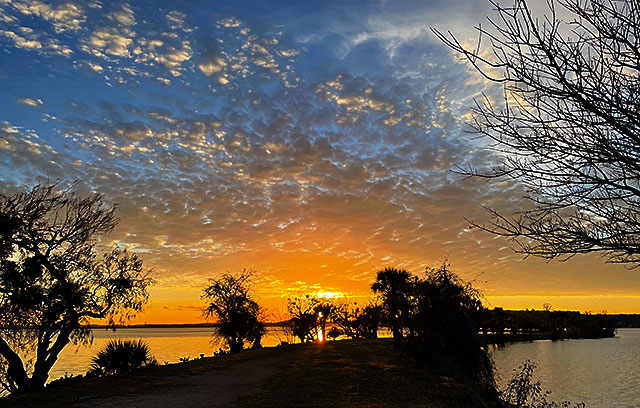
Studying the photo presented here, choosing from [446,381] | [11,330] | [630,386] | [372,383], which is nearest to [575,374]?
[630,386]

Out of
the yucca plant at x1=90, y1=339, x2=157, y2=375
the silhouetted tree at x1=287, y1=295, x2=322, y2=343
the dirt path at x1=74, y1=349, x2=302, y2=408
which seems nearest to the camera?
the dirt path at x1=74, y1=349, x2=302, y2=408

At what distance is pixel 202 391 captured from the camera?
14742 mm

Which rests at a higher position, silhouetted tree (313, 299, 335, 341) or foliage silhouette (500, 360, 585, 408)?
silhouetted tree (313, 299, 335, 341)

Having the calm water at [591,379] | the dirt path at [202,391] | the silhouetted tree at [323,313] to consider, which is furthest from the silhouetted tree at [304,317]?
the dirt path at [202,391]

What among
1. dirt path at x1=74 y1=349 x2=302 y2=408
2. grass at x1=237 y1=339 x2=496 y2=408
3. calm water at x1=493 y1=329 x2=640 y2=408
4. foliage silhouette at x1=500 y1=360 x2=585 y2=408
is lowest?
calm water at x1=493 y1=329 x2=640 y2=408

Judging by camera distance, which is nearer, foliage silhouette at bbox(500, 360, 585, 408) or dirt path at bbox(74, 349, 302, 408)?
dirt path at bbox(74, 349, 302, 408)

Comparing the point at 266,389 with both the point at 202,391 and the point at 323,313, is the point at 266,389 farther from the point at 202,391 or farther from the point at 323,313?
the point at 323,313

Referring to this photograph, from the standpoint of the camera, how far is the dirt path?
1270cm

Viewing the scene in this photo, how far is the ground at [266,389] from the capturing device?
41.8ft

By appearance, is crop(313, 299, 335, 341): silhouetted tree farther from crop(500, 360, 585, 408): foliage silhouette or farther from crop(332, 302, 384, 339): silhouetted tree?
crop(500, 360, 585, 408): foliage silhouette

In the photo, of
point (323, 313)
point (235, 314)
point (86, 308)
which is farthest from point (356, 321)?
point (86, 308)

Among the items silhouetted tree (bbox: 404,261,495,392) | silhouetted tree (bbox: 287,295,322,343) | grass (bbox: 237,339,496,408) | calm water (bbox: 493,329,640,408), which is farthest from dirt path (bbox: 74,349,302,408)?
silhouetted tree (bbox: 287,295,322,343)

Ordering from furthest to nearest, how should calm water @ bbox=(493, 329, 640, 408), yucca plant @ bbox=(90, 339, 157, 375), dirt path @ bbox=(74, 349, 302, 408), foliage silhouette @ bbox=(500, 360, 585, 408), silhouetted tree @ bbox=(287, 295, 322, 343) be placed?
silhouetted tree @ bbox=(287, 295, 322, 343) → calm water @ bbox=(493, 329, 640, 408) → yucca plant @ bbox=(90, 339, 157, 375) → foliage silhouette @ bbox=(500, 360, 585, 408) → dirt path @ bbox=(74, 349, 302, 408)

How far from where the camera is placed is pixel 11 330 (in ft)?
60.5
